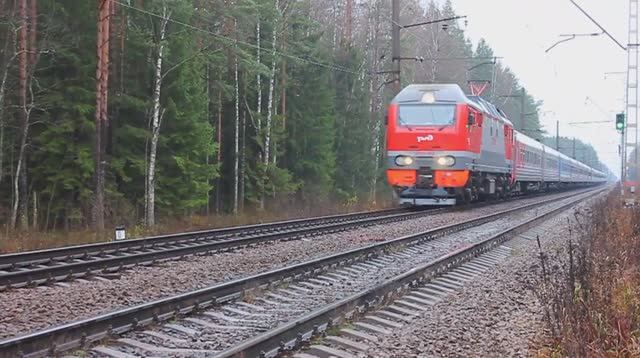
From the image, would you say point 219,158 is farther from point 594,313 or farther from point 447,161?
point 594,313

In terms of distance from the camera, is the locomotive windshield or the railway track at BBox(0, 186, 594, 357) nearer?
the railway track at BBox(0, 186, 594, 357)

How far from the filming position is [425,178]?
872 inches

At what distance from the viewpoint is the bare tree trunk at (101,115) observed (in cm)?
1658

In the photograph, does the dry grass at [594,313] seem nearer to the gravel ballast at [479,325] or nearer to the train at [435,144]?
the gravel ballast at [479,325]

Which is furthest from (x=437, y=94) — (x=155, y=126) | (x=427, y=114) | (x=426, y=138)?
(x=155, y=126)

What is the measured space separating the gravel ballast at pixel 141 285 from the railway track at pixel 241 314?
0.77 meters

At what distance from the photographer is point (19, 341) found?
213 inches

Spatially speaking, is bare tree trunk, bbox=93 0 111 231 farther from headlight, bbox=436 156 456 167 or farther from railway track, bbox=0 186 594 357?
headlight, bbox=436 156 456 167

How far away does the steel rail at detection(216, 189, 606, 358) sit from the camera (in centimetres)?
566

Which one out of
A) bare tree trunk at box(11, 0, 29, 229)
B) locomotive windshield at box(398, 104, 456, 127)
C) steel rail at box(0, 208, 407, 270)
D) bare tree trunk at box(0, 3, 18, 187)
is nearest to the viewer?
steel rail at box(0, 208, 407, 270)

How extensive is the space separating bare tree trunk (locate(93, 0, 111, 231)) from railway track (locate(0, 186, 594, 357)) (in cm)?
778

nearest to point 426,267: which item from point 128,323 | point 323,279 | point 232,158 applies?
point 323,279

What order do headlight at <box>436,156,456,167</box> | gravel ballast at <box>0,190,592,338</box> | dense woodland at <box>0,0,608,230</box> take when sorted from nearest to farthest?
gravel ballast at <box>0,190,592,338</box>
dense woodland at <box>0,0,608,230</box>
headlight at <box>436,156,456,167</box>

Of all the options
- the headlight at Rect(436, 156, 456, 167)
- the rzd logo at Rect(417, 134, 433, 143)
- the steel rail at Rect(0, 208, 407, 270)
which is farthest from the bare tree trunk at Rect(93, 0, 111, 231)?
the headlight at Rect(436, 156, 456, 167)
